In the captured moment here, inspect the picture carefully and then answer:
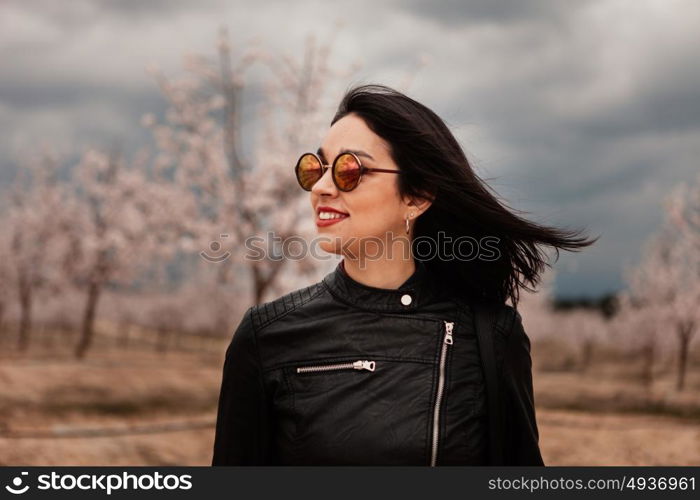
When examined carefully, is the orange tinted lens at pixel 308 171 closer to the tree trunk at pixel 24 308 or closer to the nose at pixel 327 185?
the nose at pixel 327 185

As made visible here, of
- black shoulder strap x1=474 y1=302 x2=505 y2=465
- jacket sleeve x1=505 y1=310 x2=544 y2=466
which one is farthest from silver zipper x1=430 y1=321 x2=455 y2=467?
jacket sleeve x1=505 y1=310 x2=544 y2=466

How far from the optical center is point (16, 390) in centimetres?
1639

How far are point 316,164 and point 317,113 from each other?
638 inches

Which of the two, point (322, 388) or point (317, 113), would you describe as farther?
point (317, 113)

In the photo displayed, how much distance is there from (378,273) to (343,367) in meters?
0.38

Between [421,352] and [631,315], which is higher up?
[631,315]

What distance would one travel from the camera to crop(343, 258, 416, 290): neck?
2.64 metres

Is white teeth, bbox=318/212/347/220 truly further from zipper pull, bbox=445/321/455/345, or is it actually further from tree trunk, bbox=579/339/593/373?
tree trunk, bbox=579/339/593/373

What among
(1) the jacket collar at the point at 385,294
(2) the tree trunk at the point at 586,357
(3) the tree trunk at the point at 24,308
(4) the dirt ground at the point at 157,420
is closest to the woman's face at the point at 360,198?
(1) the jacket collar at the point at 385,294

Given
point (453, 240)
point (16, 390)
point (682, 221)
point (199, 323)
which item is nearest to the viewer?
point (453, 240)

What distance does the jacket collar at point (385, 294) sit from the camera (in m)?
2.57
